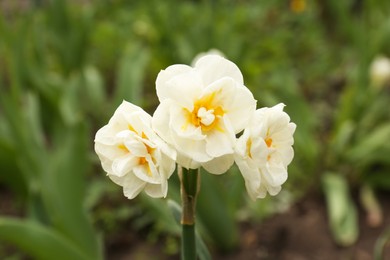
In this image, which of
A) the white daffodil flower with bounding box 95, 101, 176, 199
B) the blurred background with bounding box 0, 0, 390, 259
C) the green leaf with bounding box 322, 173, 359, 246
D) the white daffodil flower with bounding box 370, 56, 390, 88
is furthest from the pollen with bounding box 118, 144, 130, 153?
the white daffodil flower with bounding box 370, 56, 390, 88

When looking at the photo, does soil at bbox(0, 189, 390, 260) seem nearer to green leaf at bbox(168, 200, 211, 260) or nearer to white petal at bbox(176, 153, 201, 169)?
green leaf at bbox(168, 200, 211, 260)

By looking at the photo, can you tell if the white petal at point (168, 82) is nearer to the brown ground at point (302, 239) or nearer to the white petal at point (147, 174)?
the white petal at point (147, 174)

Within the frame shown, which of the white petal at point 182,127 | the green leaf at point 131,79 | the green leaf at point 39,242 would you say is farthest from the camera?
the green leaf at point 131,79

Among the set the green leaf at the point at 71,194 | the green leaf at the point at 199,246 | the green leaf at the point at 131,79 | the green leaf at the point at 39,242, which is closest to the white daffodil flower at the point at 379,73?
the green leaf at the point at 131,79

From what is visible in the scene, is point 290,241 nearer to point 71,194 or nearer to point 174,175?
point 174,175

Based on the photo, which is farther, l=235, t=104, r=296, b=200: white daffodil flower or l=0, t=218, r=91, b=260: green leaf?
l=0, t=218, r=91, b=260: green leaf

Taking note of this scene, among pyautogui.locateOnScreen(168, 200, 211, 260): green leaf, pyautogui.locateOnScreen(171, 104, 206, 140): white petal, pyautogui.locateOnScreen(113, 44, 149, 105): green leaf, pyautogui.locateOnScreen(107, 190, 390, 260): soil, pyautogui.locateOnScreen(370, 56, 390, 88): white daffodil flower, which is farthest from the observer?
pyautogui.locateOnScreen(370, 56, 390, 88): white daffodil flower

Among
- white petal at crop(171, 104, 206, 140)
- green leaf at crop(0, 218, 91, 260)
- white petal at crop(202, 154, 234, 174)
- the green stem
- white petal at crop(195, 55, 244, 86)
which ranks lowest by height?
the green stem
